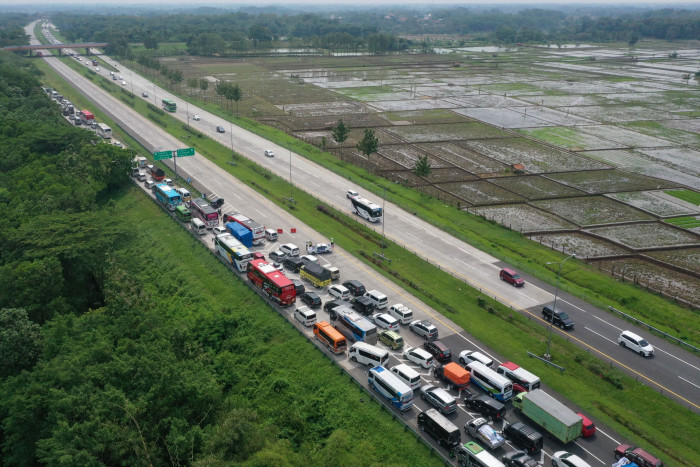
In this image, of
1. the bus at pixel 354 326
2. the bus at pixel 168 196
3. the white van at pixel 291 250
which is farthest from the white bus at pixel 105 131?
the bus at pixel 354 326

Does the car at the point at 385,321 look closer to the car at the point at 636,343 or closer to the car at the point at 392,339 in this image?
the car at the point at 392,339

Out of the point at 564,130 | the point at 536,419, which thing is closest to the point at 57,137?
the point at 536,419

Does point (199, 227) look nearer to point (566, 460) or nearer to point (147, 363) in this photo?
point (147, 363)

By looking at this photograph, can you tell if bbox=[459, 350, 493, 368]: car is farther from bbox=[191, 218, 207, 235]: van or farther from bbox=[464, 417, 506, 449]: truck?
bbox=[191, 218, 207, 235]: van

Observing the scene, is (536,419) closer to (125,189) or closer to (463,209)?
(463,209)

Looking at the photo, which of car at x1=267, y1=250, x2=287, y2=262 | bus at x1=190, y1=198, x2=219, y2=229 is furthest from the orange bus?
bus at x1=190, y1=198, x2=219, y2=229

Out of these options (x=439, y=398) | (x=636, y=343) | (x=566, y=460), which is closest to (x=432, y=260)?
(x=636, y=343)
